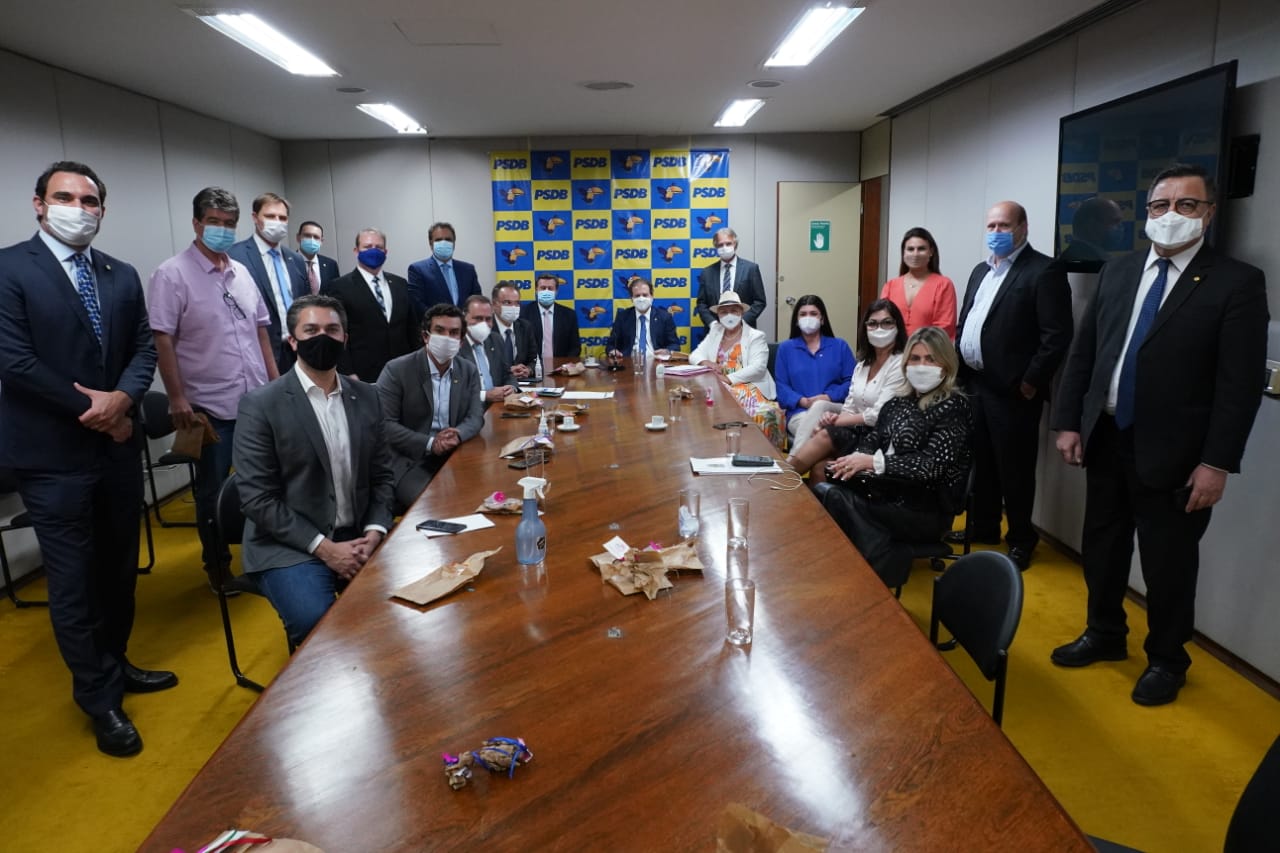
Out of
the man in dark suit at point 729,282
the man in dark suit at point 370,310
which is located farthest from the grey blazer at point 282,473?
the man in dark suit at point 729,282

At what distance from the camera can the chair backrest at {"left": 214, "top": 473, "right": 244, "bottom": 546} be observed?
2.70 m

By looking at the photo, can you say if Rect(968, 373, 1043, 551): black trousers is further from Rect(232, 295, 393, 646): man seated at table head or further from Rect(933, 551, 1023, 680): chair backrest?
Rect(232, 295, 393, 646): man seated at table head

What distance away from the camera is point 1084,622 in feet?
11.2

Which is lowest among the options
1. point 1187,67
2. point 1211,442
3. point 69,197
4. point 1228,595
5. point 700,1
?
point 1228,595

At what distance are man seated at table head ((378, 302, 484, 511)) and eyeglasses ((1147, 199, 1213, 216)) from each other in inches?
110

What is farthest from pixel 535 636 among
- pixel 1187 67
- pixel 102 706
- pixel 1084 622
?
pixel 1187 67

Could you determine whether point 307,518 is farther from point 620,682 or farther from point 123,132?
point 123,132

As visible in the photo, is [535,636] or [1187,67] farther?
[1187,67]

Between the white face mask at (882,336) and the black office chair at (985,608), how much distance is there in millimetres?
2314

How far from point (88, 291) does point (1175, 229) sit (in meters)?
3.68

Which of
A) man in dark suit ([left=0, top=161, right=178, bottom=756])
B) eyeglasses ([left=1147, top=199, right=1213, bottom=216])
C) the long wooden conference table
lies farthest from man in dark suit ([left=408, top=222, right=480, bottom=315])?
eyeglasses ([left=1147, top=199, right=1213, bottom=216])

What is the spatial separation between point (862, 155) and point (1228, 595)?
618cm

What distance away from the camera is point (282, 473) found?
260cm

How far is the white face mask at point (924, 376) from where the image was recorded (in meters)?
3.27
